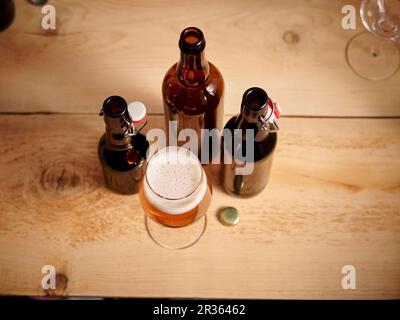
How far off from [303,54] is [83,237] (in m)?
0.52

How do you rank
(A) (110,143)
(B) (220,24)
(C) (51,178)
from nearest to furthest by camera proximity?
(A) (110,143)
(C) (51,178)
(B) (220,24)

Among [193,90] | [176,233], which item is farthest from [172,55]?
[176,233]

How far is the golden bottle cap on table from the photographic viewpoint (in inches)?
33.6

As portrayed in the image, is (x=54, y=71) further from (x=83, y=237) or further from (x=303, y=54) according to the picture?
(x=303, y=54)

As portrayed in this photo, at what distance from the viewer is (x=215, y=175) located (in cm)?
89

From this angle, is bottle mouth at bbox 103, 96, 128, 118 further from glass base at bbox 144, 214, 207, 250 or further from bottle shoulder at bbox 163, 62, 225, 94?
glass base at bbox 144, 214, 207, 250

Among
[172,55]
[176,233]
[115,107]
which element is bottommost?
A: [176,233]

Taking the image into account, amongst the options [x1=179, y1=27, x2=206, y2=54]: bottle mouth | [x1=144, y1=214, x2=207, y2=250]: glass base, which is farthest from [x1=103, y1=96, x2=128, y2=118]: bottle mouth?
[x1=144, y1=214, x2=207, y2=250]: glass base

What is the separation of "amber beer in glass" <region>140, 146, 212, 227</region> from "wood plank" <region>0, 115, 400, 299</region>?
9 centimetres

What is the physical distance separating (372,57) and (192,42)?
0.44m

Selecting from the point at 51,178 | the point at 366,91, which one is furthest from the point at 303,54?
the point at 51,178

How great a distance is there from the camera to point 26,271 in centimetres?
83

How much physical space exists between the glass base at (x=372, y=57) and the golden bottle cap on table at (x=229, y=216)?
0.36 meters

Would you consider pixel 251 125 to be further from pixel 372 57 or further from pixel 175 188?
pixel 372 57
